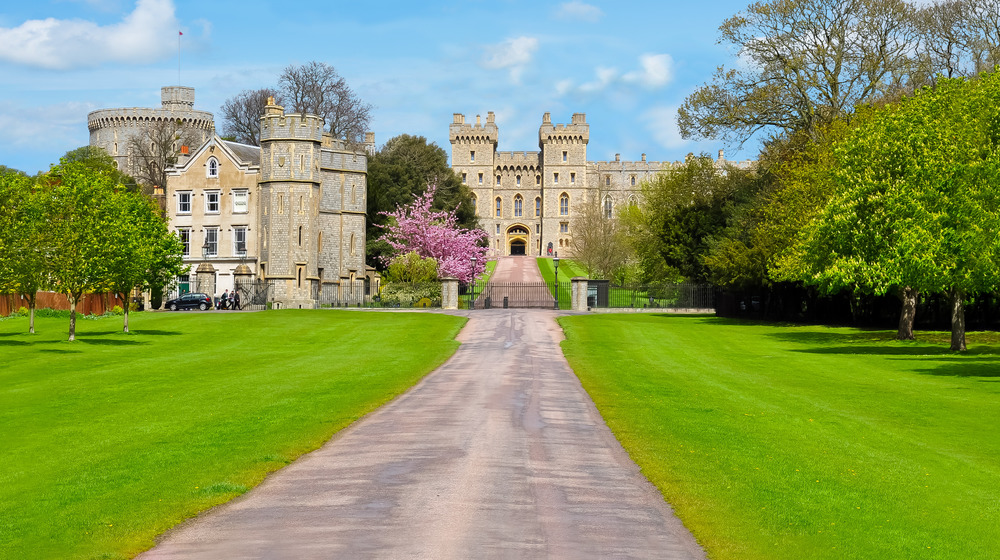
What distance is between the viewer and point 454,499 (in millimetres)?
10578

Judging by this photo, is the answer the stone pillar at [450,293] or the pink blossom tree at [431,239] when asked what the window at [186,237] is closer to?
the pink blossom tree at [431,239]

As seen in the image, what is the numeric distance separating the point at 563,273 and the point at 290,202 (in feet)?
144

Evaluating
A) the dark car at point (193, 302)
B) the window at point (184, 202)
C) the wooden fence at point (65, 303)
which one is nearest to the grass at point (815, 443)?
the wooden fence at point (65, 303)

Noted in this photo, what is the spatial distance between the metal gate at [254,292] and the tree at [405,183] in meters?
12.5

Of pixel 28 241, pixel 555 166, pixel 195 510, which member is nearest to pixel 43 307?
pixel 28 241

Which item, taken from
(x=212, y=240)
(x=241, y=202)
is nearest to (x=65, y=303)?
(x=212, y=240)

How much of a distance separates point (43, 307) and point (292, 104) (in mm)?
35654

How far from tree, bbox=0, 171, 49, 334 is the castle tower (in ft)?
88.2

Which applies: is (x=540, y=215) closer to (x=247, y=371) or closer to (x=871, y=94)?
(x=871, y=94)

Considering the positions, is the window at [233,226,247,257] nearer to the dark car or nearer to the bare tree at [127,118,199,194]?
the dark car

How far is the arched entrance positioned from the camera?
14288 cm

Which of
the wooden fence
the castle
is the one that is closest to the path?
the wooden fence

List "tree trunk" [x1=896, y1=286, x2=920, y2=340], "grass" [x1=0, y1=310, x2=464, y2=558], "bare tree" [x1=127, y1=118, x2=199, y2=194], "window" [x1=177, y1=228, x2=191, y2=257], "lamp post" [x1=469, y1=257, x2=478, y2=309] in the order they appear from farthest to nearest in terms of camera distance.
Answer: "bare tree" [x1=127, y1=118, x2=199, y2=194]
"window" [x1=177, y1=228, x2=191, y2=257]
"lamp post" [x1=469, y1=257, x2=478, y2=309]
"tree trunk" [x1=896, y1=286, x2=920, y2=340]
"grass" [x1=0, y1=310, x2=464, y2=558]

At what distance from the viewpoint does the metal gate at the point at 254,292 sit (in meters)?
61.3
